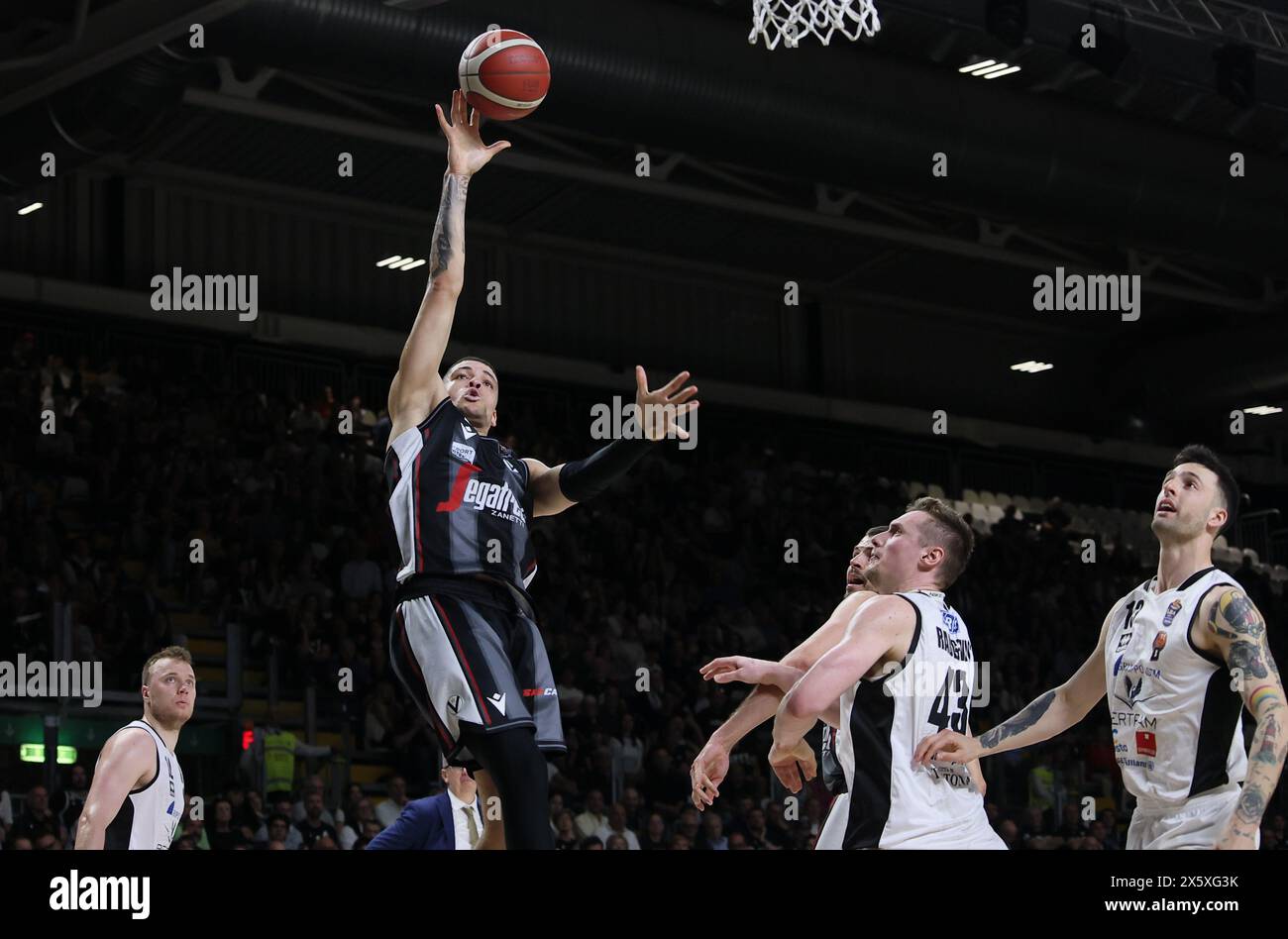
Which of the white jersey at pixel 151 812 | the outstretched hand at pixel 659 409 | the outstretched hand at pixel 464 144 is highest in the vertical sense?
the outstretched hand at pixel 464 144

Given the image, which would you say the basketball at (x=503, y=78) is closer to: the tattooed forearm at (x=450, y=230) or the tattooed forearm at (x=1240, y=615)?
the tattooed forearm at (x=450, y=230)

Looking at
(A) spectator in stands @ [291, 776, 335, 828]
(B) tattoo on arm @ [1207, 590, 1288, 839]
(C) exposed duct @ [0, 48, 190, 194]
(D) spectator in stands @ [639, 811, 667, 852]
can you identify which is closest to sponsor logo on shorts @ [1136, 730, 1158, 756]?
(B) tattoo on arm @ [1207, 590, 1288, 839]

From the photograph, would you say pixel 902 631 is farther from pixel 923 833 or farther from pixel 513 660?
pixel 513 660

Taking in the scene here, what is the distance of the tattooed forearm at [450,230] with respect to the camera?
7.26 metres

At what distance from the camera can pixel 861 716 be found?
6094 millimetres

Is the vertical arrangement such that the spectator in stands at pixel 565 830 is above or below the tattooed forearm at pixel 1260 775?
below

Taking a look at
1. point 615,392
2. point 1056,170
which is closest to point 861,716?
point 1056,170

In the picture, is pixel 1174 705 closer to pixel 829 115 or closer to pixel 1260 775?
pixel 1260 775

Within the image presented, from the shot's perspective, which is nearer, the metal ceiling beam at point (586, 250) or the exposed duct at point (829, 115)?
the exposed duct at point (829, 115)

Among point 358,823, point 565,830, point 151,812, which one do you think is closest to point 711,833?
point 565,830

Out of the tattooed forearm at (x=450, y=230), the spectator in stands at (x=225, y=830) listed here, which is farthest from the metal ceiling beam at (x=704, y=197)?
the tattooed forearm at (x=450, y=230)

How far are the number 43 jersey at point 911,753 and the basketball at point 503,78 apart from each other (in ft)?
10.3

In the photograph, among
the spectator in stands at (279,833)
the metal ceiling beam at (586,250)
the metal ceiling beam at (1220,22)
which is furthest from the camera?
the metal ceiling beam at (586,250)
